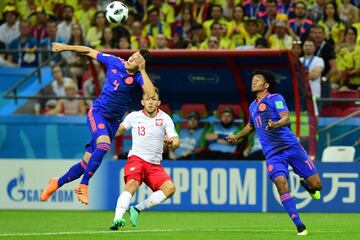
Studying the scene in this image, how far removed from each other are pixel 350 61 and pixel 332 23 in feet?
Result: 4.50

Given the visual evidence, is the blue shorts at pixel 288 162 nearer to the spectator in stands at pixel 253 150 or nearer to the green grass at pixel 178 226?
the green grass at pixel 178 226

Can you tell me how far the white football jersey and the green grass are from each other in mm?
1007

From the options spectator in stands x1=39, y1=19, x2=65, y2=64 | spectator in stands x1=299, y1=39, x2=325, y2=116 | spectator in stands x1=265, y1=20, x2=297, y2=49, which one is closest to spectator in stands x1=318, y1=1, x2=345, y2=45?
spectator in stands x1=265, y1=20, x2=297, y2=49

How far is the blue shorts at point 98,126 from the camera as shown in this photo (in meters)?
14.6

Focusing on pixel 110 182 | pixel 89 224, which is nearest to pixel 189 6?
pixel 110 182

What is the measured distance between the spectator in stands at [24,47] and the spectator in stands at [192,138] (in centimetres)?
513

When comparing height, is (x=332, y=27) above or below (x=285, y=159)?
above

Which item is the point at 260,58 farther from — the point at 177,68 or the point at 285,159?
the point at 285,159

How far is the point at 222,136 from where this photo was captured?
2058 cm

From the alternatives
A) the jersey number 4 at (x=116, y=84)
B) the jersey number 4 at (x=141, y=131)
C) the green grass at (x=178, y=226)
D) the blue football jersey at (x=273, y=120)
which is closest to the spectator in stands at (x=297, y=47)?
the green grass at (x=178, y=226)

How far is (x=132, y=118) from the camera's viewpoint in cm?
1410

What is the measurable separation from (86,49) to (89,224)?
2.83m

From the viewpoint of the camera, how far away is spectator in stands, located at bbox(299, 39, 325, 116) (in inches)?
834

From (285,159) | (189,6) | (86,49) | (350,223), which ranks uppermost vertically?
(189,6)
